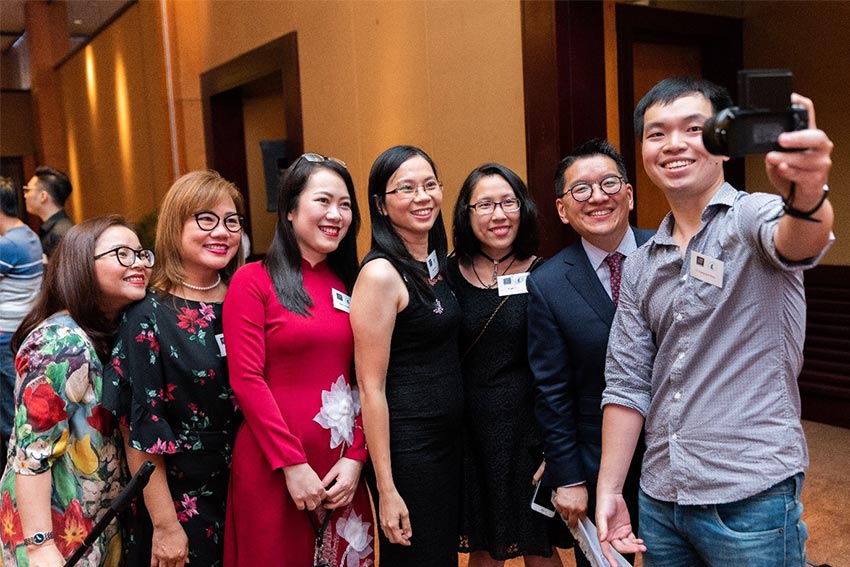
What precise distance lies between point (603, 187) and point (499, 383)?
24.4 inches

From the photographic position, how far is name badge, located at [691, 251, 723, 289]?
135 cm

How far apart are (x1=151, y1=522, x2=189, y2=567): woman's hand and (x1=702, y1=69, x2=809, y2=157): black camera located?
158 centimetres

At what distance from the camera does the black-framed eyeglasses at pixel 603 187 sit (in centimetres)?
197

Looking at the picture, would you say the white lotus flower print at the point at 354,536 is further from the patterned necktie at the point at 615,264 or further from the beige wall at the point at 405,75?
the beige wall at the point at 405,75

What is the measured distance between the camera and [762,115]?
3.43ft

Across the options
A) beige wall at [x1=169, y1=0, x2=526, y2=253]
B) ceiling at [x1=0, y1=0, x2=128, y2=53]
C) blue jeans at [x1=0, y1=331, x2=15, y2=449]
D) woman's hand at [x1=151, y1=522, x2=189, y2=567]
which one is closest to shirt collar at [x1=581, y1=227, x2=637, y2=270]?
woman's hand at [x1=151, y1=522, x2=189, y2=567]

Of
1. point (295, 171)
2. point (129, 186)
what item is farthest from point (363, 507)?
point (129, 186)

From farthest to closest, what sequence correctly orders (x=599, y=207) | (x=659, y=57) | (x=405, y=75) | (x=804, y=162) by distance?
(x=405, y=75), (x=659, y=57), (x=599, y=207), (x=804, y=162)

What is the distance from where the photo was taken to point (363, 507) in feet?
6.93

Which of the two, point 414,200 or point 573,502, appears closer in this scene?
point 573,502

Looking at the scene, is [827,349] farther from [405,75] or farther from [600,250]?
[600,250]

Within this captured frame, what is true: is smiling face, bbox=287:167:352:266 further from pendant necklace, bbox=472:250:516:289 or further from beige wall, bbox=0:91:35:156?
beige wall, bbox=0:91:35:156

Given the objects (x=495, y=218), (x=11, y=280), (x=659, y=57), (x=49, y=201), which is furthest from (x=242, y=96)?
(x=495, y=218)

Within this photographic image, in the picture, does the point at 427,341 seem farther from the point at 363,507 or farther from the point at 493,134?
the point at 493,134
